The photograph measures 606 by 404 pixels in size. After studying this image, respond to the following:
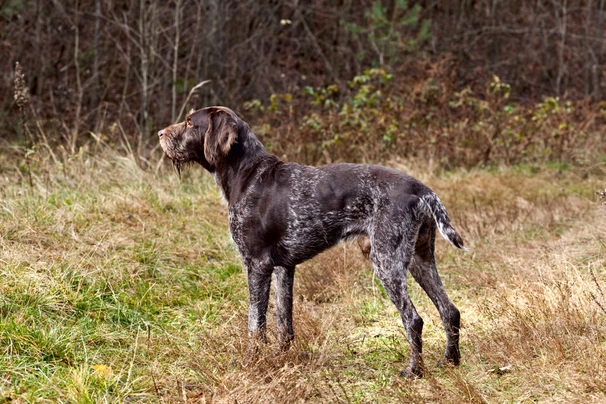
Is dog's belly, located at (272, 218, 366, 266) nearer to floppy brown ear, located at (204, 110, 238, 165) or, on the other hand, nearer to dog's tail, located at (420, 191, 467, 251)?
dog's tail, located at (420, 191, 467, 251)

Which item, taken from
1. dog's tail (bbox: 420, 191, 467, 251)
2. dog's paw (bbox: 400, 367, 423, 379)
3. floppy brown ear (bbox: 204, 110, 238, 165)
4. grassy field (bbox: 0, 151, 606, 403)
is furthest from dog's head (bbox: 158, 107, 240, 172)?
dog's paw (bbox: 400, 367, 423, 379)

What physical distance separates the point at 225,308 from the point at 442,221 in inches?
90.0

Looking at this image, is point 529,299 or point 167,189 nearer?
point 529,299

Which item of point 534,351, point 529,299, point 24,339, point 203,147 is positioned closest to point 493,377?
point 534,351

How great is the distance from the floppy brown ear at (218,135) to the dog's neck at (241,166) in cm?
9

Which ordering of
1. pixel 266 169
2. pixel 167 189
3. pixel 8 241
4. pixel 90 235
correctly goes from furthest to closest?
pixel 167 189
pixel 90 235
pixel 8 241
pixel 266 169

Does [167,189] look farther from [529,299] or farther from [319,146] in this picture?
[529,299]

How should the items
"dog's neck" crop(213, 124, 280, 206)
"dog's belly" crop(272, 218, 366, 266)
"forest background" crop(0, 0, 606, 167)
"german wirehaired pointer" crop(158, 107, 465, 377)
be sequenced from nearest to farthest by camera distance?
"german wirehaired pointer" crop(158, 107, 465, 377) → "dog's belly" crop(272, 218, 366, 266) → "dog's neck" crop(213, 124, 280, 206) → "forest background" crop(0, 0, 606, 167)

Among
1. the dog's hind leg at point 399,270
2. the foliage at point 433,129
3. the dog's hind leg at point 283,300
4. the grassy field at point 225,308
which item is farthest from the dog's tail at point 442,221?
the foliage at point 433,129

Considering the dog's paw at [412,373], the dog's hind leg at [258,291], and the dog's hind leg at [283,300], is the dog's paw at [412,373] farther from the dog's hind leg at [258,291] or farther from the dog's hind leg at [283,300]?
the dog's hind leg at [258,291]

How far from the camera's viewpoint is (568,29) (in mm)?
23188

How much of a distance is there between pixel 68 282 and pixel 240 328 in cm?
153

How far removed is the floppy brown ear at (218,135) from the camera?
5250mm

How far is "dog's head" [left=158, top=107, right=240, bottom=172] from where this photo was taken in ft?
17.3
